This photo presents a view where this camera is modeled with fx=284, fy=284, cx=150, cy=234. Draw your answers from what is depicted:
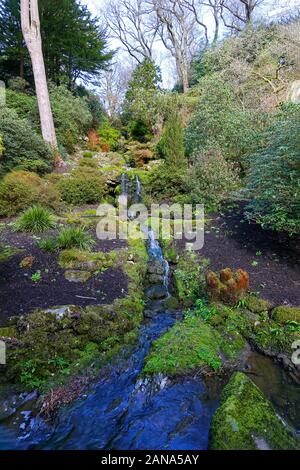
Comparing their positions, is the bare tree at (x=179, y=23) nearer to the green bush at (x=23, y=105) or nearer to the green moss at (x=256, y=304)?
the green bush at (x=23, y=105)

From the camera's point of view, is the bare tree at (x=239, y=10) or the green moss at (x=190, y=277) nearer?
the green moss at (x=190, y=277)

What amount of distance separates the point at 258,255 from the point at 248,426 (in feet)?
14.2

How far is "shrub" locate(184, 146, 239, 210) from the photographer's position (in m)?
9.45

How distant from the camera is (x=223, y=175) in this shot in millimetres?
9359

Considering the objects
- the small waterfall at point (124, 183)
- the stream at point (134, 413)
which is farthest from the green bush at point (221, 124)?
the stream at point (134, 413)

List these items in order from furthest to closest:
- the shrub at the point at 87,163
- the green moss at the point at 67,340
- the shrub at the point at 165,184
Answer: the shrub at the point at 87,163 < the shrub at the point at 165,184 < the green moss at the point at 67,340

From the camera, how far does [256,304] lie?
498 centimetres

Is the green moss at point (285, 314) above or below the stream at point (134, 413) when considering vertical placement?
above

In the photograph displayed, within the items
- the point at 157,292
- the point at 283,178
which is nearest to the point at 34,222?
the point at 157,292

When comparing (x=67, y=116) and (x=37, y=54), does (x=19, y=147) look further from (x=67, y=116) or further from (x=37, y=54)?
(x=67, y=116)

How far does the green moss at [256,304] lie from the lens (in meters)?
4.91

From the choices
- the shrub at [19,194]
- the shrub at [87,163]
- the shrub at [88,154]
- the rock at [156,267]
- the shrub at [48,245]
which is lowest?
the rock at [156,267]

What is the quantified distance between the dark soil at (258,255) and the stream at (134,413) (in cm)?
159
